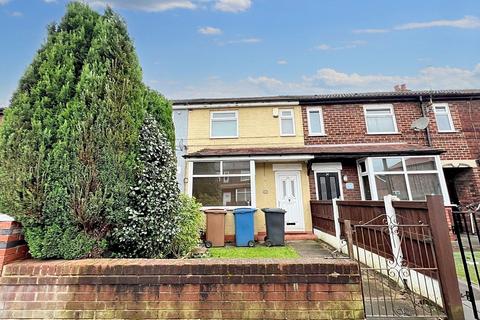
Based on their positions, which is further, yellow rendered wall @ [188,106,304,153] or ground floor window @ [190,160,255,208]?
yellow rendered wall @ [188,106,304,153]

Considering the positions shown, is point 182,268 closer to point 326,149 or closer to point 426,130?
point 326,149

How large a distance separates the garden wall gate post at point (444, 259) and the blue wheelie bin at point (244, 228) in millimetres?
5031

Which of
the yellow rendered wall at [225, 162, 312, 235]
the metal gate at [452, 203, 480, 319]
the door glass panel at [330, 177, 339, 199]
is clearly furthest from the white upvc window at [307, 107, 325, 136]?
the metal gate at [452, 203, 480, 319]

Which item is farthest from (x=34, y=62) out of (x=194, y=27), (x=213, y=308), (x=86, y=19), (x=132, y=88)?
(x=194, y=27)

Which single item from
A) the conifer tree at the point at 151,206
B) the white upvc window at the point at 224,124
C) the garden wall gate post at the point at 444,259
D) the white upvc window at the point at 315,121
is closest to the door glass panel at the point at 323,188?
the white upvc window at the point at 315,121

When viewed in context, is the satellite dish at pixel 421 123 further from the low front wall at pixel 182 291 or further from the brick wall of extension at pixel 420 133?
the low front wall at pixel 182 291

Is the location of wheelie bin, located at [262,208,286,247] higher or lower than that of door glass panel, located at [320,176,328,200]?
lower

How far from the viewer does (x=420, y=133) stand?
403 inches

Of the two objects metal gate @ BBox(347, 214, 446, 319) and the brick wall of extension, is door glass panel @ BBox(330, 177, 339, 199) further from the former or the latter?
metal gate @ BBox(347, 214, 446, 319)

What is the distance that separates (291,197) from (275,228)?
2.48 m

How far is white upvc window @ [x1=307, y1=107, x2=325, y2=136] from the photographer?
10.5 m

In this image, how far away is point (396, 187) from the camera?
8773mm

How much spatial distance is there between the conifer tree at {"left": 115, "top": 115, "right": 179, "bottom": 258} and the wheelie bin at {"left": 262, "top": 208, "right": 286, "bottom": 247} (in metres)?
4.23

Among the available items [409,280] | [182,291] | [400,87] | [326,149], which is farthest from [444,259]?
[400,87]
